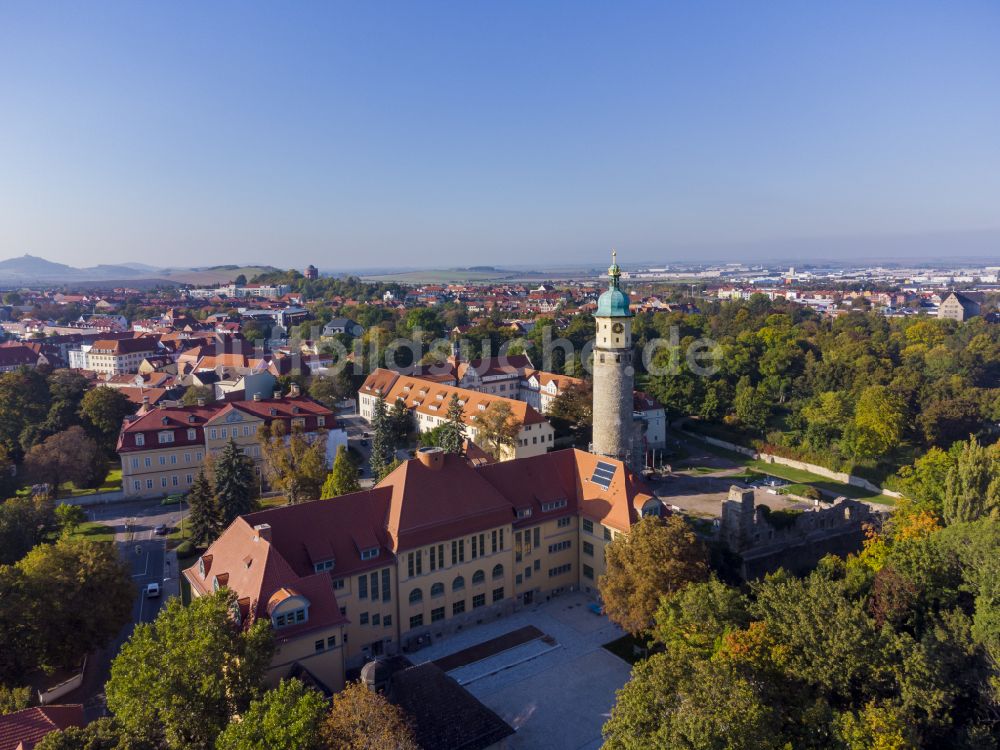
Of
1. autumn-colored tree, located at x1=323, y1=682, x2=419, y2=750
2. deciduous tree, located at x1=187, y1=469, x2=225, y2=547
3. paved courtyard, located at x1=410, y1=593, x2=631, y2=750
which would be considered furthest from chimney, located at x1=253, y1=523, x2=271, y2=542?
deciduous tree, located at x1=187, y1=469, x2=225, y2=547

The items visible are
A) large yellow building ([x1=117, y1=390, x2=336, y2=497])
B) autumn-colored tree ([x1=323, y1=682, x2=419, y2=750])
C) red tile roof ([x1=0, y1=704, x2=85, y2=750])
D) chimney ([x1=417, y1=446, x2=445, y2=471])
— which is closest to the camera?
autumn-colored tree ([x1=323, y1=682, x2=419, y2=750])

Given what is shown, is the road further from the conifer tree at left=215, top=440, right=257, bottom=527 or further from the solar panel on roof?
the solar panel on roof

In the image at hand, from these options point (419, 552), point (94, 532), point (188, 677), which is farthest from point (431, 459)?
point (94, 532)

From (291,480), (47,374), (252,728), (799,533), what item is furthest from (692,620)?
(47,374)

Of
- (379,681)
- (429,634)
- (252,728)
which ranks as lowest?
(429,634)

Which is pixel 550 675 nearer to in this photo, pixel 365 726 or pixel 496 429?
pixel 365 726

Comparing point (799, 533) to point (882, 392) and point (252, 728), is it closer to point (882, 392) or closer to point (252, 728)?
point (882, 392)

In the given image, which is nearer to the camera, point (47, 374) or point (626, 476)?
point (626, 476)
